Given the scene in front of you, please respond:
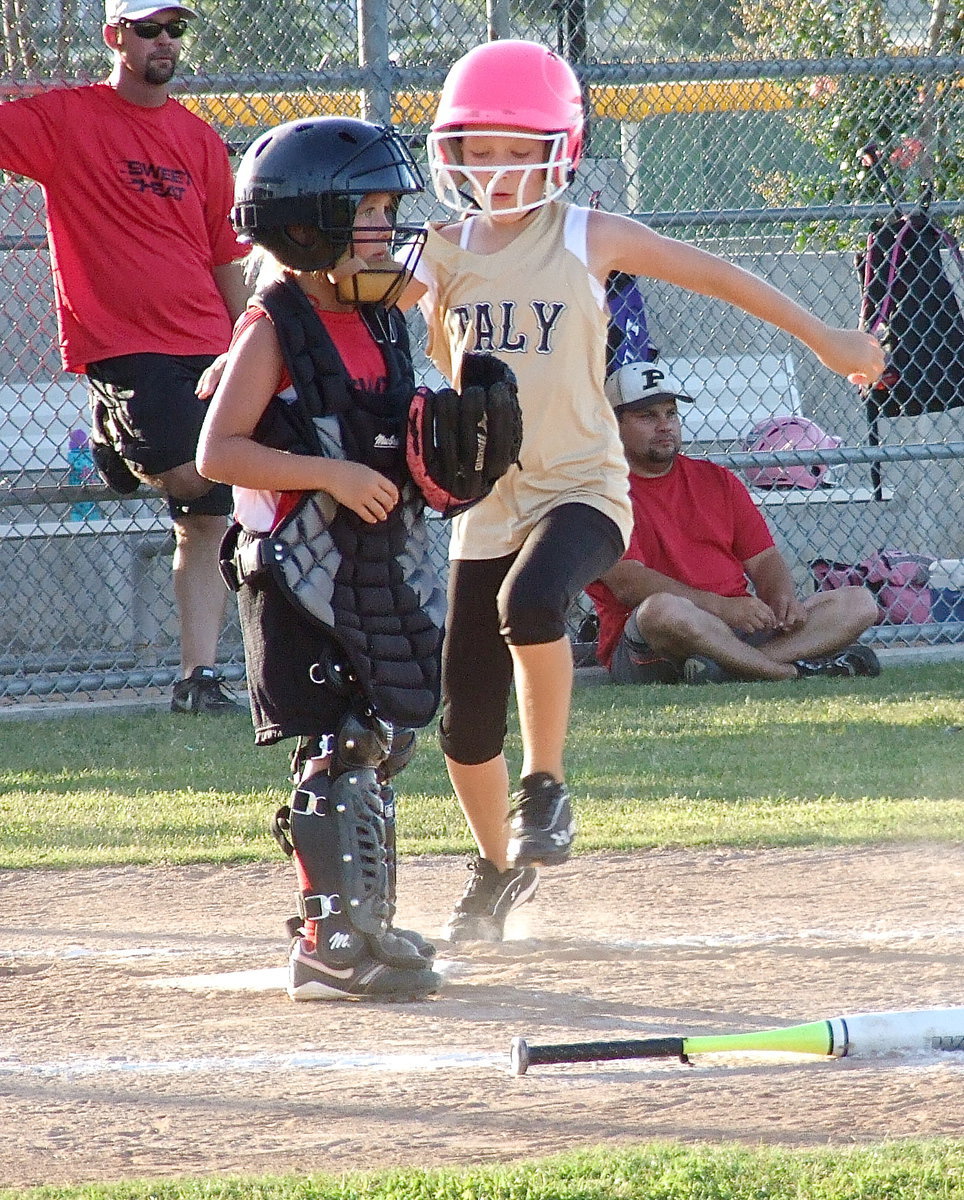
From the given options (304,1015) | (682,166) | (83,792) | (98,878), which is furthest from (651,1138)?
(682,166)

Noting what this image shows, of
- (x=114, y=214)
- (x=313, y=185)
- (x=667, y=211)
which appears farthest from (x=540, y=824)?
(x=667, y=211)

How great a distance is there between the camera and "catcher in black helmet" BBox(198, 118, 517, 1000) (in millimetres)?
3156

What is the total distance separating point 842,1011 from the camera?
2967 mm

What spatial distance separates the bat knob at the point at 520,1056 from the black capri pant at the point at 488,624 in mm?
1150

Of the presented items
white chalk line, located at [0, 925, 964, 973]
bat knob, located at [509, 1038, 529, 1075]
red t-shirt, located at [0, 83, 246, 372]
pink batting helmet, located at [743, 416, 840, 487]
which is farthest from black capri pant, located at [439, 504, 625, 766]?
pink batting helmet, located at [743, 416, 840, 487]

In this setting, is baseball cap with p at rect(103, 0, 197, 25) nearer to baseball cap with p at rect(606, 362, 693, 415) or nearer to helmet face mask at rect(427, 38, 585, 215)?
baseball cap with p at rect(606, 362, 693, 415)

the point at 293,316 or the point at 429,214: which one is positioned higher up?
the point at 293,316

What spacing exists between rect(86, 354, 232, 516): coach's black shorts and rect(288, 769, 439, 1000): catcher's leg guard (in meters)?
2.99

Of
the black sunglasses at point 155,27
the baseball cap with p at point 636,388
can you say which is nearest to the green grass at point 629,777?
the baseball cap with p at point 636,388

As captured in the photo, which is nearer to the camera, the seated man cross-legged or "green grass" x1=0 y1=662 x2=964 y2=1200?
"green grass" x1=0 y1=662 x2=964 y2=1200

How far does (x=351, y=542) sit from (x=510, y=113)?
105 cm

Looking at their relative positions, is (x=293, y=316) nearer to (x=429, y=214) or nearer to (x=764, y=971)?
(x=764, y=971)

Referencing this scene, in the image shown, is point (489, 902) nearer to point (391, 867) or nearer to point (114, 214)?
point (391, 867)

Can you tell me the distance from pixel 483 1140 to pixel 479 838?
4.57 ft
